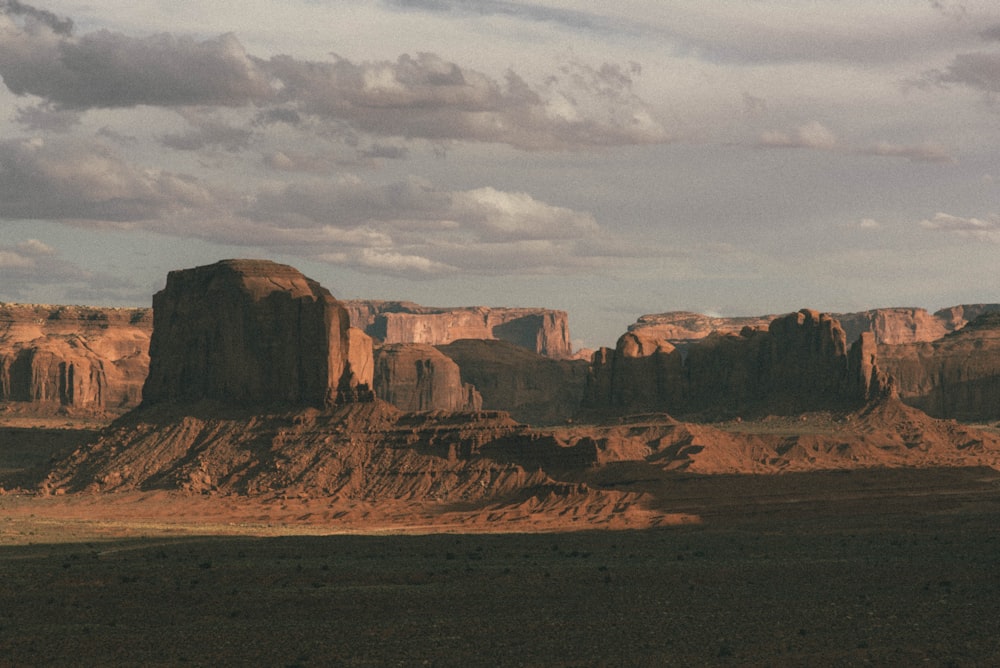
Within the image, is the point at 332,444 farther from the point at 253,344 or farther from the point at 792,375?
the point at 792,375

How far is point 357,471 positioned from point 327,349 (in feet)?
40.5

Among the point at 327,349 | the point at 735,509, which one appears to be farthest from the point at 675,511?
the point at 327,349

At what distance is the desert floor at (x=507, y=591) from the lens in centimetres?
5419

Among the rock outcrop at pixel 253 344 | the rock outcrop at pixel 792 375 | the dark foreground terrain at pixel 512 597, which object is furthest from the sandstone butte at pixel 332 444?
the dark foreground terrain at pixel 512 597

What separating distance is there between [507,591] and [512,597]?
6.60 feet

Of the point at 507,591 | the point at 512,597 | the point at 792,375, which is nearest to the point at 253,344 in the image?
the point at 792,375

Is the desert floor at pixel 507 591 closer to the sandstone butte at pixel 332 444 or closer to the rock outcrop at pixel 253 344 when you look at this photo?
the sandstone butte at pixel 332 444

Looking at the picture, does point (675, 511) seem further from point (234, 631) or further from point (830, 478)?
point (234, 631)

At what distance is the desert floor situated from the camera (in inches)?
2133

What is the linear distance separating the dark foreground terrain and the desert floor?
0.48 feet

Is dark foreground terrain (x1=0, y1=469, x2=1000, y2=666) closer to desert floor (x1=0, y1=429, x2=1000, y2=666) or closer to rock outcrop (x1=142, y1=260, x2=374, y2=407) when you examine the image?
desert floor (x1=0, y1=429, x2=1000, y2=666)

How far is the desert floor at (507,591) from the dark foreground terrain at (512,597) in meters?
0.15

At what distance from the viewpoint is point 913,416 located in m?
174

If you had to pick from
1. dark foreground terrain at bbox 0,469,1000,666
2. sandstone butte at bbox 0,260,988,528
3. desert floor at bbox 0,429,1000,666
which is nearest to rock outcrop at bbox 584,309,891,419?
sandstone butte at bbox 0,260,988,528
